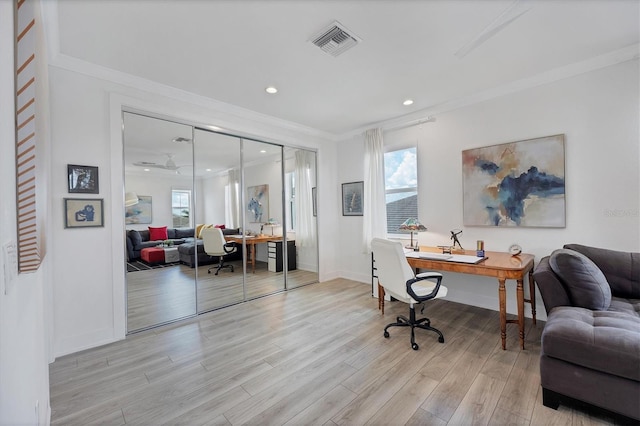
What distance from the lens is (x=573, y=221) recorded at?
296 centimetres

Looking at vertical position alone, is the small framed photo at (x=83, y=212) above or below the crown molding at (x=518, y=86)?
below

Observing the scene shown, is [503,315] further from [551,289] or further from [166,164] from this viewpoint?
[166,164]

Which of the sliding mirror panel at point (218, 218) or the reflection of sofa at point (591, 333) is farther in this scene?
the sliding mirror panel at point (218, 218)

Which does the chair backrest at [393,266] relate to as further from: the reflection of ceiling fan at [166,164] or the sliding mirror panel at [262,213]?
the reflection of ceiling fan at [166,164]

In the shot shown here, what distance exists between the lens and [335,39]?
2.38 m

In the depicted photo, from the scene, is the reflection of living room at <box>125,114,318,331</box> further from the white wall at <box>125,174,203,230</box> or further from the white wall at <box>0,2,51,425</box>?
the white wall at <box>0,2,51,425</box>

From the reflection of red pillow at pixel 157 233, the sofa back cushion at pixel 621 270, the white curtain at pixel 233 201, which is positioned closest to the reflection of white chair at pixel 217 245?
the white curtain at pixel 233 201

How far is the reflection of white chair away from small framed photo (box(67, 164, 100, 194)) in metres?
1.29

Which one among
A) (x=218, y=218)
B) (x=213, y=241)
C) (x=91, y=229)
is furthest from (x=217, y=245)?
(x=91, y=229)

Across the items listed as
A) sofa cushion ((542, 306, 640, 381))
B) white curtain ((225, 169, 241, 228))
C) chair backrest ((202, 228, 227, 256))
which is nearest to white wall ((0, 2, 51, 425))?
sofa cushion ((542, 306, 640, 381))

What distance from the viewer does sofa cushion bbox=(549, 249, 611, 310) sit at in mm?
2162

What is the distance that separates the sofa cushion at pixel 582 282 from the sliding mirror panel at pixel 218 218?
3.70 m

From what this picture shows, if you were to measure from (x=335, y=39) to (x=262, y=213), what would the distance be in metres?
2.78

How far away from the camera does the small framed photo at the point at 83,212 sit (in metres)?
2.57
